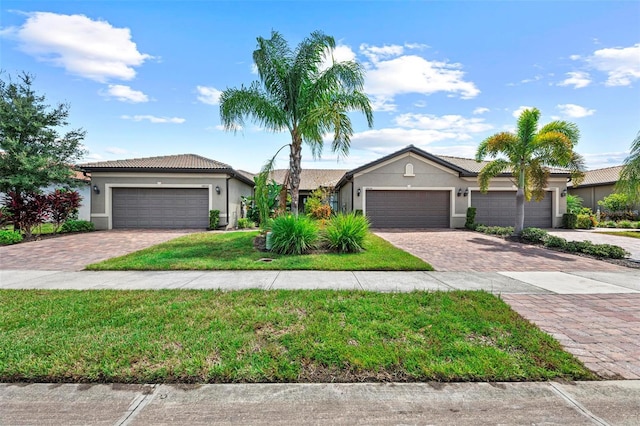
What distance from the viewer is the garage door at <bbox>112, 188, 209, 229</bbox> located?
16.3m

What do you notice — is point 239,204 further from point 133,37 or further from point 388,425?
point 388,425

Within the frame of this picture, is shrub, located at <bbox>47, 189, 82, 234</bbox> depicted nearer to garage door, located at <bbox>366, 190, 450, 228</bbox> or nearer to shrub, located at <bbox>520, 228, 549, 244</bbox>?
garage door, located at <bbox>366, 190, 450, 228</bbox>

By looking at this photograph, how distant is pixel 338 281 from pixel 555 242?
9.59 metres

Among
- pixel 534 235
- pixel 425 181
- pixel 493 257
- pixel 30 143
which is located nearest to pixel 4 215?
pixel 30 143

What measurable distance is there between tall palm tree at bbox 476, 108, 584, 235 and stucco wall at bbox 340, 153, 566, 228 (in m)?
3.70

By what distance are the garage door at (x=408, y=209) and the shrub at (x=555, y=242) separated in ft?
22.0

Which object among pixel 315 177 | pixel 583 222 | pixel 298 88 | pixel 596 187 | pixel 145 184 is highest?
pixel 298 88

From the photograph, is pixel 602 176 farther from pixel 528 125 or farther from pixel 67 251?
pixel 67 251

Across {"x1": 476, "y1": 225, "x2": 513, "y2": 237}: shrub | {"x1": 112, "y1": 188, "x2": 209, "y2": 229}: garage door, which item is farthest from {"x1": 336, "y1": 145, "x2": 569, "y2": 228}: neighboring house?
{"x1": 112, "y1": 188, "x2": 209, "y2": 229}: garage door

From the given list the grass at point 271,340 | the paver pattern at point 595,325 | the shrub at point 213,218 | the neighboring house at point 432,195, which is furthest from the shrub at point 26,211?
the paver pattern at point 595,325

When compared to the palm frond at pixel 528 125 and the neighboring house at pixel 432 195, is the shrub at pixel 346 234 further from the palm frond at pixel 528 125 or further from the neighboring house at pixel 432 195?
the palm frond at pixel 528 125

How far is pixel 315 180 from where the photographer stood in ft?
89.5

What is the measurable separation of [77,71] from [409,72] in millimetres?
13490

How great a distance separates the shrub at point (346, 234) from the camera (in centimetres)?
919
